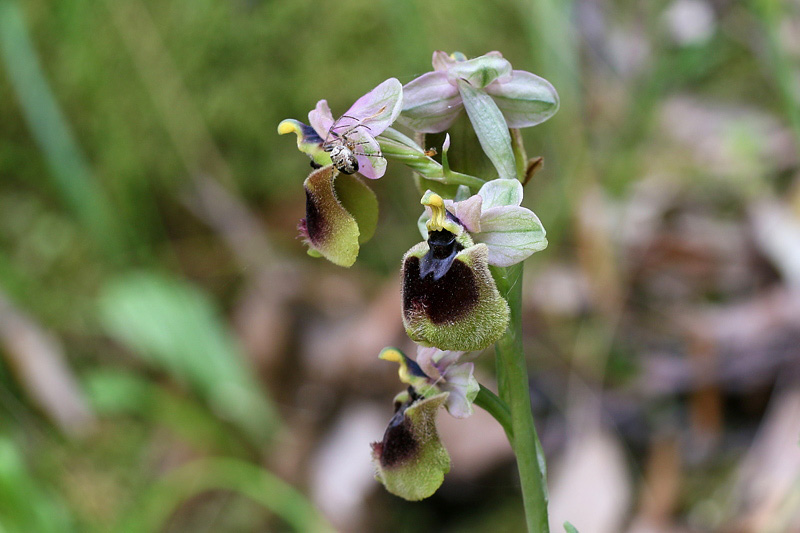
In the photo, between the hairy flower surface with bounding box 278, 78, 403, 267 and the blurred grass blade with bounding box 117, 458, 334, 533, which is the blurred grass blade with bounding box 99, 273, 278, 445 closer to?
the blurred grass blade with bounding box 117, 458, 334, 533

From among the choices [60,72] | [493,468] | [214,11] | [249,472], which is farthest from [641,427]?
[60,72]

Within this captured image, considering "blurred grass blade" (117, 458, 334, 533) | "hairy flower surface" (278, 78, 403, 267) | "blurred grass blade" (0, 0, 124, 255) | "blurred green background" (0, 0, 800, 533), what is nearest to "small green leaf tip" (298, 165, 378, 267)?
"hairy flower surface" (278, 78, 403, 267)

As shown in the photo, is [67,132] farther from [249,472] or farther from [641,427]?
[641,427]

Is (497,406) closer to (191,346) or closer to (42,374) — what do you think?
(191,346)

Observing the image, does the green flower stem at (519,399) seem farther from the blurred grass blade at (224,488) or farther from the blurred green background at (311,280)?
the blurred grass blade at (224,488)

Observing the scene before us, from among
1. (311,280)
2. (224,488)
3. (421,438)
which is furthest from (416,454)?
(311,280)
